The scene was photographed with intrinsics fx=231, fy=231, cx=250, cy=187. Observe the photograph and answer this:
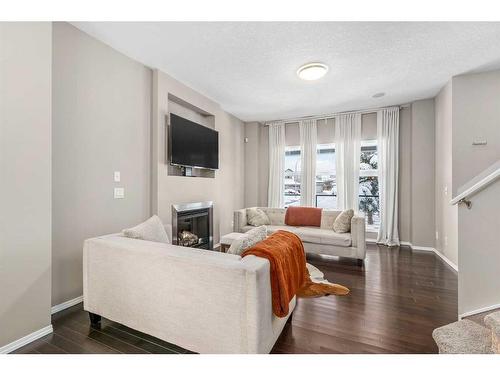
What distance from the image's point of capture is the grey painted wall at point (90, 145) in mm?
2170

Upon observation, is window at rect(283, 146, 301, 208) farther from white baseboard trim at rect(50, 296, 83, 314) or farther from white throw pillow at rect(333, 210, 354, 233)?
white baseboard trim at rect(50, 296, 83, 314)

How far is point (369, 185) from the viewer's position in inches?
189

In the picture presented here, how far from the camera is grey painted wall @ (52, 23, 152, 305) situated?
7.12 ft

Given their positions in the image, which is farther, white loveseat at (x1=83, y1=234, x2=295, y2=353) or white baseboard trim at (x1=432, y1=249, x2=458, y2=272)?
white baseboard trim at (x1=432, y1=249, x2=458, y2=272)

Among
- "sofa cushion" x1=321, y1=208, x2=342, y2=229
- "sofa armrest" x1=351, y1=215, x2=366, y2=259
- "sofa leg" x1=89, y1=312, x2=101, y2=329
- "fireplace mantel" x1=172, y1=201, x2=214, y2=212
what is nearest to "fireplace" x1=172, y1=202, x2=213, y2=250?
"fireplace mantel" x1=172, y1=201, x2=214, y2=212

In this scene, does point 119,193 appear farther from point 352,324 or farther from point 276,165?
point 276,165

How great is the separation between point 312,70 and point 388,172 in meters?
2.82

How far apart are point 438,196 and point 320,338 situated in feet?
12.1

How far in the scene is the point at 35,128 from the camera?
1731 mm

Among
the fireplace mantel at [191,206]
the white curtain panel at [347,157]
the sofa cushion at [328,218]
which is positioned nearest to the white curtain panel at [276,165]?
the white curtain panel at [347,157]

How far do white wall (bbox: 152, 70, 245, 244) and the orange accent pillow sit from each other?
1.35 m

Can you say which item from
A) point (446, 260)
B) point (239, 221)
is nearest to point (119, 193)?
point (239, 221)
